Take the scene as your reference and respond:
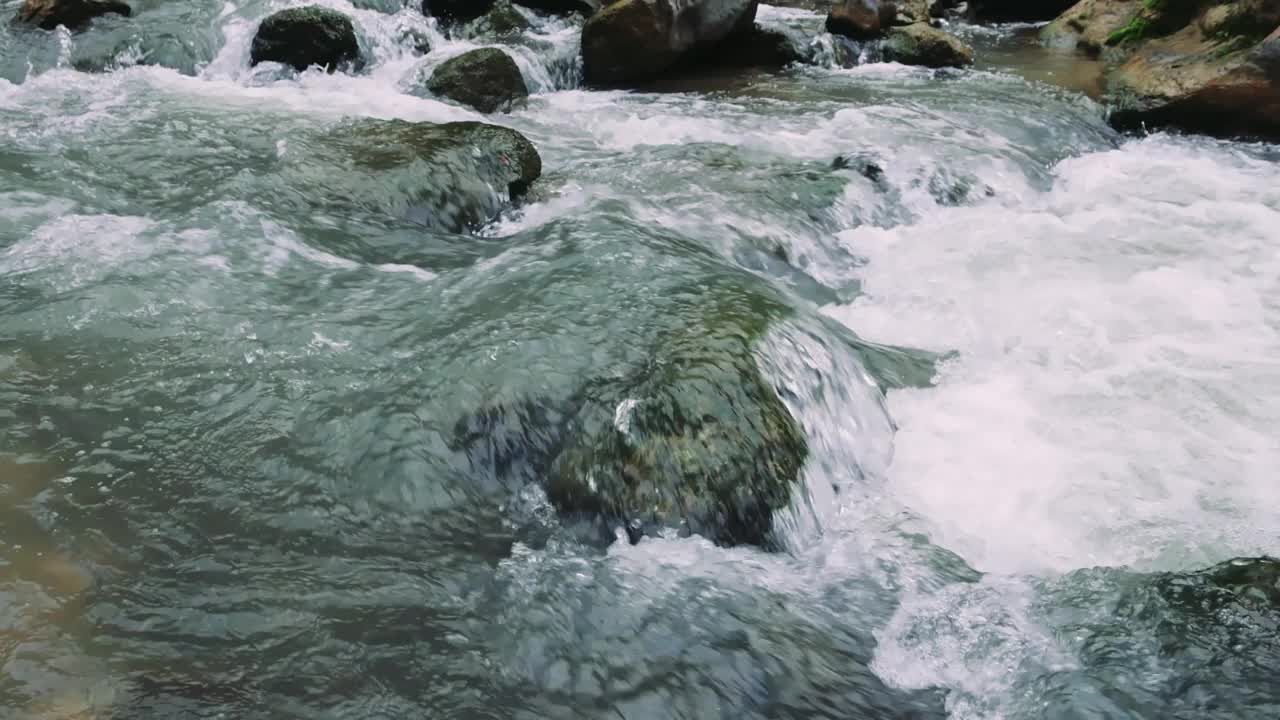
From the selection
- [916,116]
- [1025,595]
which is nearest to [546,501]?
[1025,595]

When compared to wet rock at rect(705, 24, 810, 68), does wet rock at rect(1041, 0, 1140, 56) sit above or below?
above

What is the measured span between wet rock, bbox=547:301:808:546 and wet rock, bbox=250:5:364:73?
295 inches

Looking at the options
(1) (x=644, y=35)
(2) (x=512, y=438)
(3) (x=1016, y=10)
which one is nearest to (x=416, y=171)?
(2) (x=512, y=438)

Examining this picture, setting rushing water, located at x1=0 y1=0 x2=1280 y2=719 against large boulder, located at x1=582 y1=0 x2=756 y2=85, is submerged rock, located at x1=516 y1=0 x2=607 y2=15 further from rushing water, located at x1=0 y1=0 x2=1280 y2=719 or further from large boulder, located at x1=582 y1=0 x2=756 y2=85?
rushing water, located at x1=0 y1=0 x2=1280 y2=719

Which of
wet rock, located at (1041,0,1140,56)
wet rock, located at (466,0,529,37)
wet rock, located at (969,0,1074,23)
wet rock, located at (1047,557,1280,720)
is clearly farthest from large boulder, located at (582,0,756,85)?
wet rock, located at (1047,557,1280,720)

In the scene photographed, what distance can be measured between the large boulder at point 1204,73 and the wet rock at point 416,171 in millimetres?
6506

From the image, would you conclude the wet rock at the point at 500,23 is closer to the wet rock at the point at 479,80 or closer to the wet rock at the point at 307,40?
the wet rock at the point at 307,40

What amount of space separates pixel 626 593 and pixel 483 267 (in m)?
2.62

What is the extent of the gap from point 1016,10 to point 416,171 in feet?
42.3

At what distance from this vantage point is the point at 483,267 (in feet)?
17.6

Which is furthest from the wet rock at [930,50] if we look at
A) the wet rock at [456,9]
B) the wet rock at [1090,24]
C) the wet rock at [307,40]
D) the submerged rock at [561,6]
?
the wet rock at [307,40]

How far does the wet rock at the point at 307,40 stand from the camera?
9.64 metres

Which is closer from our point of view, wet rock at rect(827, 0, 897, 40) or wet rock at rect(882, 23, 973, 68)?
wet rock at rect(882, 23, 973, 68)

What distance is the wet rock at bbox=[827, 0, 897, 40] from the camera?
12523mm
